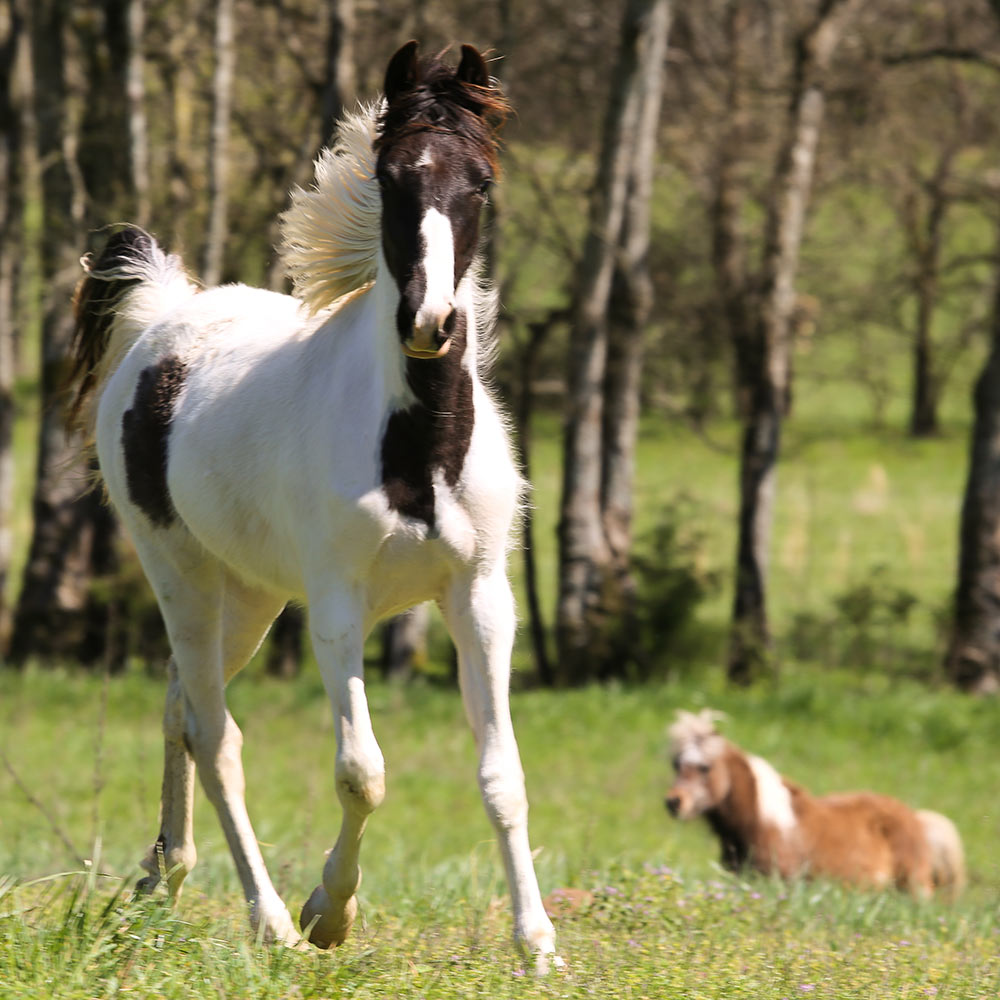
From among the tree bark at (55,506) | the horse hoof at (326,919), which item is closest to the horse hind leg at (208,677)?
the horse hoof at (326,919)

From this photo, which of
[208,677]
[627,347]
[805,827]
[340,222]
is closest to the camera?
[340,222]

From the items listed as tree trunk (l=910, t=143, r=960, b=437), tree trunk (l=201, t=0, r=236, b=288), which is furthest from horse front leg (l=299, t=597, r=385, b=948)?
tree trunk (l=910, t=143, r=960, b=437)

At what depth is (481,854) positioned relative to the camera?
29.9 ft

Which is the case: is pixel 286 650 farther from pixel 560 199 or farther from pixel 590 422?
pixel 560 199

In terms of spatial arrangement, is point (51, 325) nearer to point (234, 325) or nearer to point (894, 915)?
point (234, 325)

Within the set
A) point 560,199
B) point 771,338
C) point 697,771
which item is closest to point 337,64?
point 560,199

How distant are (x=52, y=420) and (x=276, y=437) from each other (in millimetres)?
10856

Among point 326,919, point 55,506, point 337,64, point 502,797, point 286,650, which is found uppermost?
point 337,64

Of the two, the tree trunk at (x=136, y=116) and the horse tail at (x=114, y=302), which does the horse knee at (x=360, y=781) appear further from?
the tree trunk at (x=136, y=116)

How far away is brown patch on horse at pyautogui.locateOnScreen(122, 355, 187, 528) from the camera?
523 cm

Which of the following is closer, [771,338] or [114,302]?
[114,302]

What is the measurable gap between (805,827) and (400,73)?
18.1 feet

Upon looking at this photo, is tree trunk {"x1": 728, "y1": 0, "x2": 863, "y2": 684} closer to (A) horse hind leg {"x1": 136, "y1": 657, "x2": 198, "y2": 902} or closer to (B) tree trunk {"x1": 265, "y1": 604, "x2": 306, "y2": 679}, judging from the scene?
(B) tree trunk {"x1": 265, "y1": 604, "x2": 306, "y2": 679}

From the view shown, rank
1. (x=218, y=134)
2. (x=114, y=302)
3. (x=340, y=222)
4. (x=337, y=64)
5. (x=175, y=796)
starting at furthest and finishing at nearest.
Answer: (x=337, y=64), (x=218, y=134), (x=114, y=302), (x=175, y=796), (x=340, y=222)
